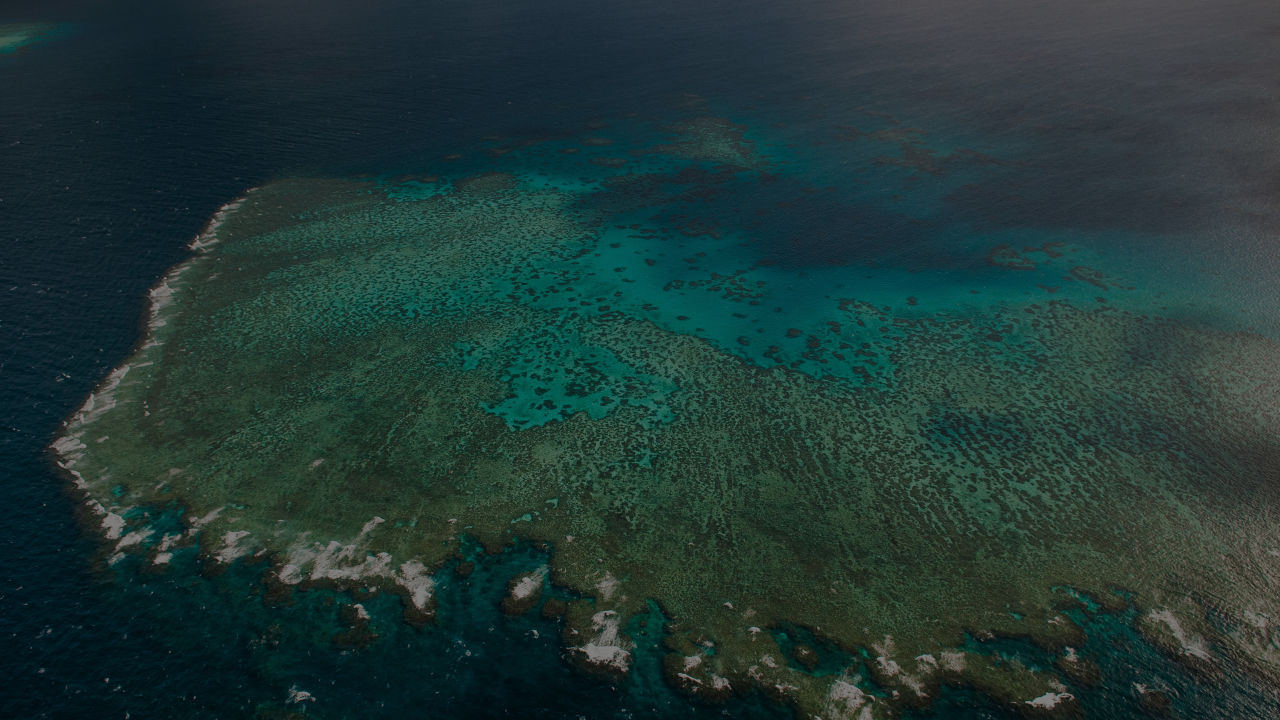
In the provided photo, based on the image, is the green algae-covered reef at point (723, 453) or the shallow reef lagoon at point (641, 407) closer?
the shallow reef lagoon at point (641, 407)

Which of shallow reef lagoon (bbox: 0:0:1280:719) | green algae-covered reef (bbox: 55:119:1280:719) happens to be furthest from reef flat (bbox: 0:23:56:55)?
green algae-covered reef (bbox: 55:119:1280:719)

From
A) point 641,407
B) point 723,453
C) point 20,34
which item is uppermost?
point 20,34

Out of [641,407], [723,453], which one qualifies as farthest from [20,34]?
[723,453]

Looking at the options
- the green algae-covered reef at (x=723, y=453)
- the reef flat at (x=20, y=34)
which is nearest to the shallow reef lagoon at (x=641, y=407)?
the green algae-covered reef at (x=723, y=453)

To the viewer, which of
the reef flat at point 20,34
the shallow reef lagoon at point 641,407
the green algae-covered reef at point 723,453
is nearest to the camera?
the shallow reef lagoon at point 641,407

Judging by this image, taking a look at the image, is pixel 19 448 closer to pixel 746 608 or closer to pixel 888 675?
pixel 746 608

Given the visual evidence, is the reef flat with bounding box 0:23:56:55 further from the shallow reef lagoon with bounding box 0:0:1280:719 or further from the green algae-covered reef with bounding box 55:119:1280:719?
the green algae-covered reef with bounding box 55:119:1280:719

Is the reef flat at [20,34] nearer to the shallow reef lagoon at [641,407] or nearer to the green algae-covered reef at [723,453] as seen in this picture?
the shallow reef lagoon at [641,407]

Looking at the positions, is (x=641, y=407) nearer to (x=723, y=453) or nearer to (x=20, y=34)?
(x=723, y=453)
